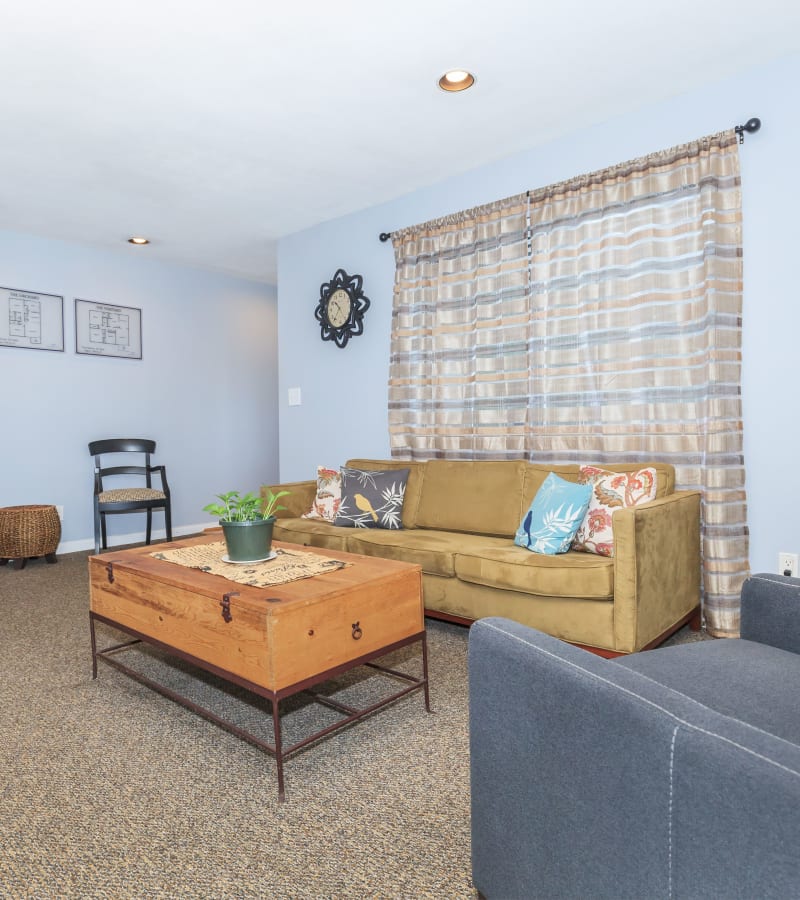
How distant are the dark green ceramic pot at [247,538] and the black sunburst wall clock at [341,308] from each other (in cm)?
242

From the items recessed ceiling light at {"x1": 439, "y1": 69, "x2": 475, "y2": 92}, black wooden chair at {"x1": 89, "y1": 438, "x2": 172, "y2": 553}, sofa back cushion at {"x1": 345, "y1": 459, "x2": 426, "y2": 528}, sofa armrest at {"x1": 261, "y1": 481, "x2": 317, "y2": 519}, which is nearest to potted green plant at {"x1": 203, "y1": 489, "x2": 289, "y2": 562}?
sofa back cushion at {"x1": 345, "y1": 459, "x2": 426, "y2": 528}

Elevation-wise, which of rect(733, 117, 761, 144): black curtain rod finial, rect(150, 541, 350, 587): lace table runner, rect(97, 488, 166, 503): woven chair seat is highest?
rect(733, 117, 761, 144): black curtain rod finial

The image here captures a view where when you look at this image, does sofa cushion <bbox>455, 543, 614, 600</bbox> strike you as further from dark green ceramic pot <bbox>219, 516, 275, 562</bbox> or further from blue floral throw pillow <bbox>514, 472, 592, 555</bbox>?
dark green ceramic pot <bbox>219, 516, 275, 562</bbox>

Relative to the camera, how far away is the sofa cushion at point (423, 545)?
2.88m

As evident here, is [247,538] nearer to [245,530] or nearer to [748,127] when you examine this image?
[245,530]

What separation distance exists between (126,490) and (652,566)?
3.97m

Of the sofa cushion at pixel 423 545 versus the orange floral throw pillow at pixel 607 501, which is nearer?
the orange floral throw pillow at pixel 607 501

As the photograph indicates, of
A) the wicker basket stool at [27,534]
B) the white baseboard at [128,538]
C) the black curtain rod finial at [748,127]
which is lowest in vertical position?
the white baseboard at [128,538]

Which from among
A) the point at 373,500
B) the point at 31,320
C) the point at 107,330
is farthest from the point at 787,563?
the point at 31,320

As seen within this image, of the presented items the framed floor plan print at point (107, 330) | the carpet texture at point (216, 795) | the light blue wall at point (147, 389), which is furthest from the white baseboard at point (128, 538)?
the carpet texture at point (216, 795)

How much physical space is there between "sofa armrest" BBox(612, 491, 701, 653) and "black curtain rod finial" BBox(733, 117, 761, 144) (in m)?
1.60

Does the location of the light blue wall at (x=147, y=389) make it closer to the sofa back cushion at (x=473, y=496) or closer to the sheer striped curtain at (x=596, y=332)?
the sheer striped curtain at (x=596, y=332)

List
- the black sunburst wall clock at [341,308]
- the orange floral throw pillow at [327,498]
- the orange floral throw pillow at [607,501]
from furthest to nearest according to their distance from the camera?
the black sunburst wall clock at [341,308] < the orange floral throw pillow at [327,498] < the orange floral throw pillow at [607,501]

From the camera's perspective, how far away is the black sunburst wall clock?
4379 millimetres
